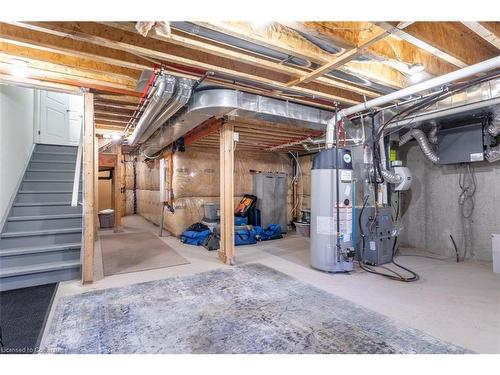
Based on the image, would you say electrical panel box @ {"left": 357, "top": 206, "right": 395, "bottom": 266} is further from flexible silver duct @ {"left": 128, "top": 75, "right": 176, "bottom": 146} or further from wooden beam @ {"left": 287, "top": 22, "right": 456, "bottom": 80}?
flexible silver duct @ {"left": 128, "top": 75, "right": 176, "bottom": 146}

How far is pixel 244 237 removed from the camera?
18.2 ft

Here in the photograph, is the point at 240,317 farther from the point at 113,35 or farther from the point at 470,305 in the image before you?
the point at 113,35

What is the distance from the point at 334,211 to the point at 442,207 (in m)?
2.51

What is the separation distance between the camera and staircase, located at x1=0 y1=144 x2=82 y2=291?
10.5 feet

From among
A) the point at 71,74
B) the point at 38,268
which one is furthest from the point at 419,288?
the point at 71,74

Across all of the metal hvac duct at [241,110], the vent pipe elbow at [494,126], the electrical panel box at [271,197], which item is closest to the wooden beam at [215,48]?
the metal hvac duct at [241,110]

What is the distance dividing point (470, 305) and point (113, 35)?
4.07 m

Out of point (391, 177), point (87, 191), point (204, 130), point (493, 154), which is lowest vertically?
point (87, 191)

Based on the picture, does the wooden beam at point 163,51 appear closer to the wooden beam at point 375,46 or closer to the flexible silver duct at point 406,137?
the wooden beam at point 375,46

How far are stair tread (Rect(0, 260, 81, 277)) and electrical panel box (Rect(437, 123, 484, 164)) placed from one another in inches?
224

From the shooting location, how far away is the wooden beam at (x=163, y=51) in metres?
1.94

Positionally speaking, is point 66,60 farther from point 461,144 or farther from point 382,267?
point 461,144
